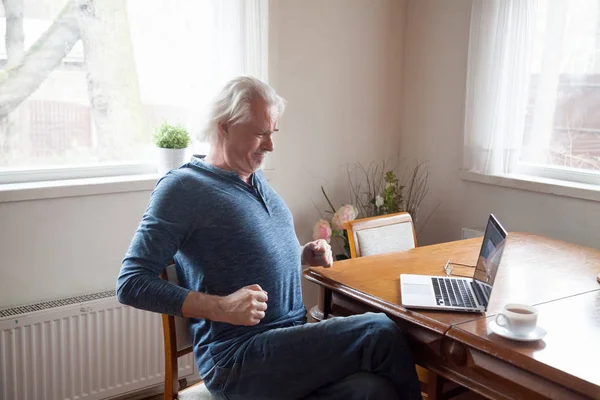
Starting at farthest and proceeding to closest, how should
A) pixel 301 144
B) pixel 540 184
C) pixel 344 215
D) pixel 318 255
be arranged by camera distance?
pixel 301 144, pixel 344 215, pixel 540 184, pixel 318 255

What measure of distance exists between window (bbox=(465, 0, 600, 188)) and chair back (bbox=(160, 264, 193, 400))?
1.72 metres

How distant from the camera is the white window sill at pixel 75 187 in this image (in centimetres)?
229

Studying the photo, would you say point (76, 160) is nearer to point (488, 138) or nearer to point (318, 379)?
point (318, 379)

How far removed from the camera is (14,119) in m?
2.39

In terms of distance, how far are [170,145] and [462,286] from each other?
51.7 inches

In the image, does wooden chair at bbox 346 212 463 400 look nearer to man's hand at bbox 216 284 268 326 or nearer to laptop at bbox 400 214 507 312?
laptop at bbox 400 214 507 312

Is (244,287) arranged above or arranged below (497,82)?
below

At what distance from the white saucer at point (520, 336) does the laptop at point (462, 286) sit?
0.12 m

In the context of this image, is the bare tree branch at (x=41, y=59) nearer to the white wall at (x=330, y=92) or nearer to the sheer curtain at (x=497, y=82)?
the white wall at (x=330, y=92)

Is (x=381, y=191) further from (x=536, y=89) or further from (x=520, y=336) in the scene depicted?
(x=520, y=336)

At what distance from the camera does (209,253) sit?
1737mm

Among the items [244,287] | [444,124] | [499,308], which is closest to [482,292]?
[499,308]

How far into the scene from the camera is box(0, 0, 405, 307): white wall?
2.36 meters

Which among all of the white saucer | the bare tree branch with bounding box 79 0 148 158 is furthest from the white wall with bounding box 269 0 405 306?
the white saucer
